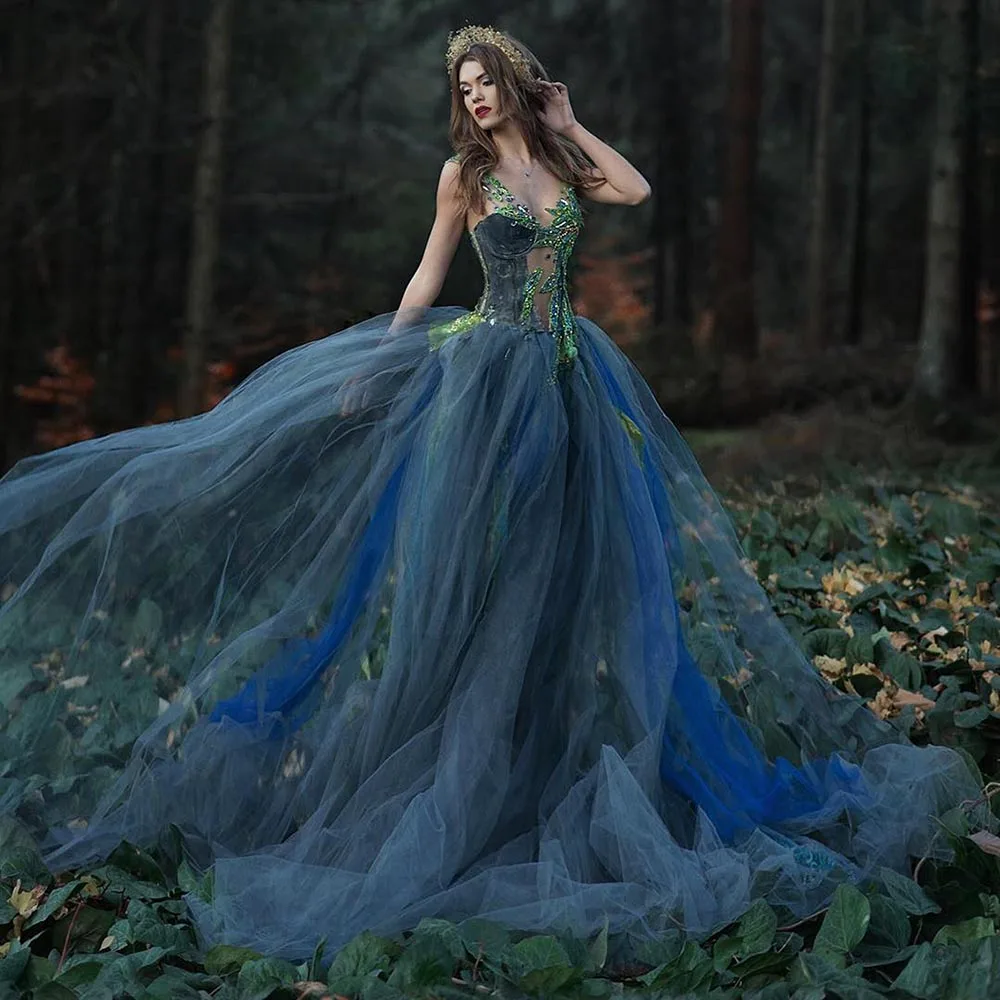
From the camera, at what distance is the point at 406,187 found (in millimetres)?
16812

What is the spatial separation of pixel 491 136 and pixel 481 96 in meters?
0.11

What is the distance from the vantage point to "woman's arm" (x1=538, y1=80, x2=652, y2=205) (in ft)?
12.6

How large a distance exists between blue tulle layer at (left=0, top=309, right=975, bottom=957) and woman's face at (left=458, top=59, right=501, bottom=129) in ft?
1.88

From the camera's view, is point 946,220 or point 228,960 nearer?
point 228,960

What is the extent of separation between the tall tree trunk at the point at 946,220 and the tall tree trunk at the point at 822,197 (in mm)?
6366

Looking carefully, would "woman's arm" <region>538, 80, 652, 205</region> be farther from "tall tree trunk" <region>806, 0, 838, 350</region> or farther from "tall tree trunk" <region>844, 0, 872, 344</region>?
"tall tree trunk" <region>844, 0, 872, 344</region>

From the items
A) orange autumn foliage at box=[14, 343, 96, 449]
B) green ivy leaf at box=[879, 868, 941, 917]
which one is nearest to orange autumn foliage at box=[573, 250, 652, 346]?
orange autumn foliage at box=[14, 343, 96, 449]

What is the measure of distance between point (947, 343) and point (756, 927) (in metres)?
9.04

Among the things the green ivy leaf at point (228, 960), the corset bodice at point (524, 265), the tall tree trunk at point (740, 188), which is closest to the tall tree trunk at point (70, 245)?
the tall tree trunk at point (740, 188)

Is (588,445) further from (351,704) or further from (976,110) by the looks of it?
(976,110)

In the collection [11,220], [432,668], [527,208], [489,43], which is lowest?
[432,668]

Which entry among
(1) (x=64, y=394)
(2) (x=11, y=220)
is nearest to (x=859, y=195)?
(1) (x=64, y=394)

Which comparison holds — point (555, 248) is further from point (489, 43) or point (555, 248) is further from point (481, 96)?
point (489, 43)

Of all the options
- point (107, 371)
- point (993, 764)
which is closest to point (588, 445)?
point (993, 764)
